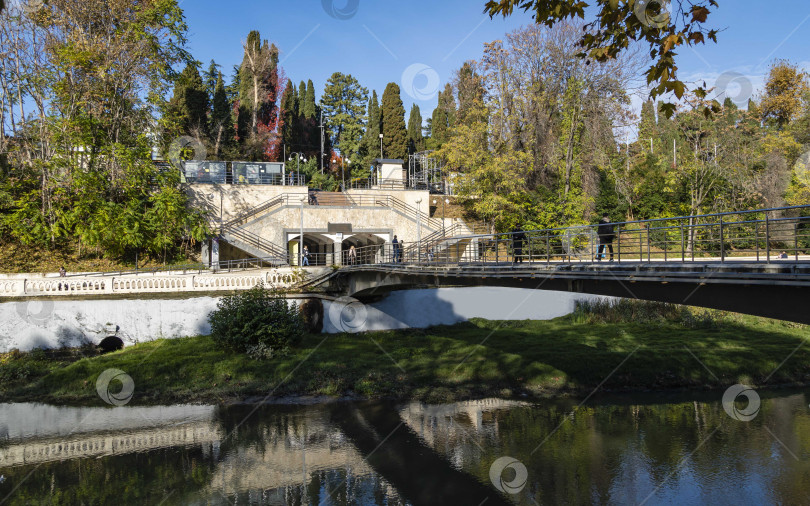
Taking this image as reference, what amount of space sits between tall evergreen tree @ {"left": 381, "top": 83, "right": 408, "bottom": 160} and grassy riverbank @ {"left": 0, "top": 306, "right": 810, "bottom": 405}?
123ft

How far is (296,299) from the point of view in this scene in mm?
28188

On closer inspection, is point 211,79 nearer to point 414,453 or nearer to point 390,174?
point 390,174

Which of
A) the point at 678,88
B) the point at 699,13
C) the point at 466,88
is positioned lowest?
the point at 678,88

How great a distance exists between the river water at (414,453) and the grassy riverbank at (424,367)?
1.44 m

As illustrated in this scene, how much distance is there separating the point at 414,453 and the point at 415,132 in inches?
2299

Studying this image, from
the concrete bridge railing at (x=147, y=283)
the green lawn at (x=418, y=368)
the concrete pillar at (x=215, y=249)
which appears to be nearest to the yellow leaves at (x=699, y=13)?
the green lawn at (x=418, y=368)

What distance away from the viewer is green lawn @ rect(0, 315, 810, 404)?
70.1 ft

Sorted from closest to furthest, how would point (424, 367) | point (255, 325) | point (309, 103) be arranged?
point (424, 367) → point (255, 325) → point (309, 103)

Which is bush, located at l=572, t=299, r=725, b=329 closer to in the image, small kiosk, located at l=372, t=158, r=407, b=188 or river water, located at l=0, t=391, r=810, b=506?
river water, located at l=0, t=391, r=810, b=506

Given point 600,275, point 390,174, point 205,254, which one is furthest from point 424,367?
point 390,174

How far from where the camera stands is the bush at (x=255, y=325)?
2369cm

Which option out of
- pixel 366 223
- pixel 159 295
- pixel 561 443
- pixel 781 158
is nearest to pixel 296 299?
pixel 159 295

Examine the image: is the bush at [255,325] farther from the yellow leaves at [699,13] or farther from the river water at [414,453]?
the yellow leaves at [699,13]

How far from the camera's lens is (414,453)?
1555 cm
